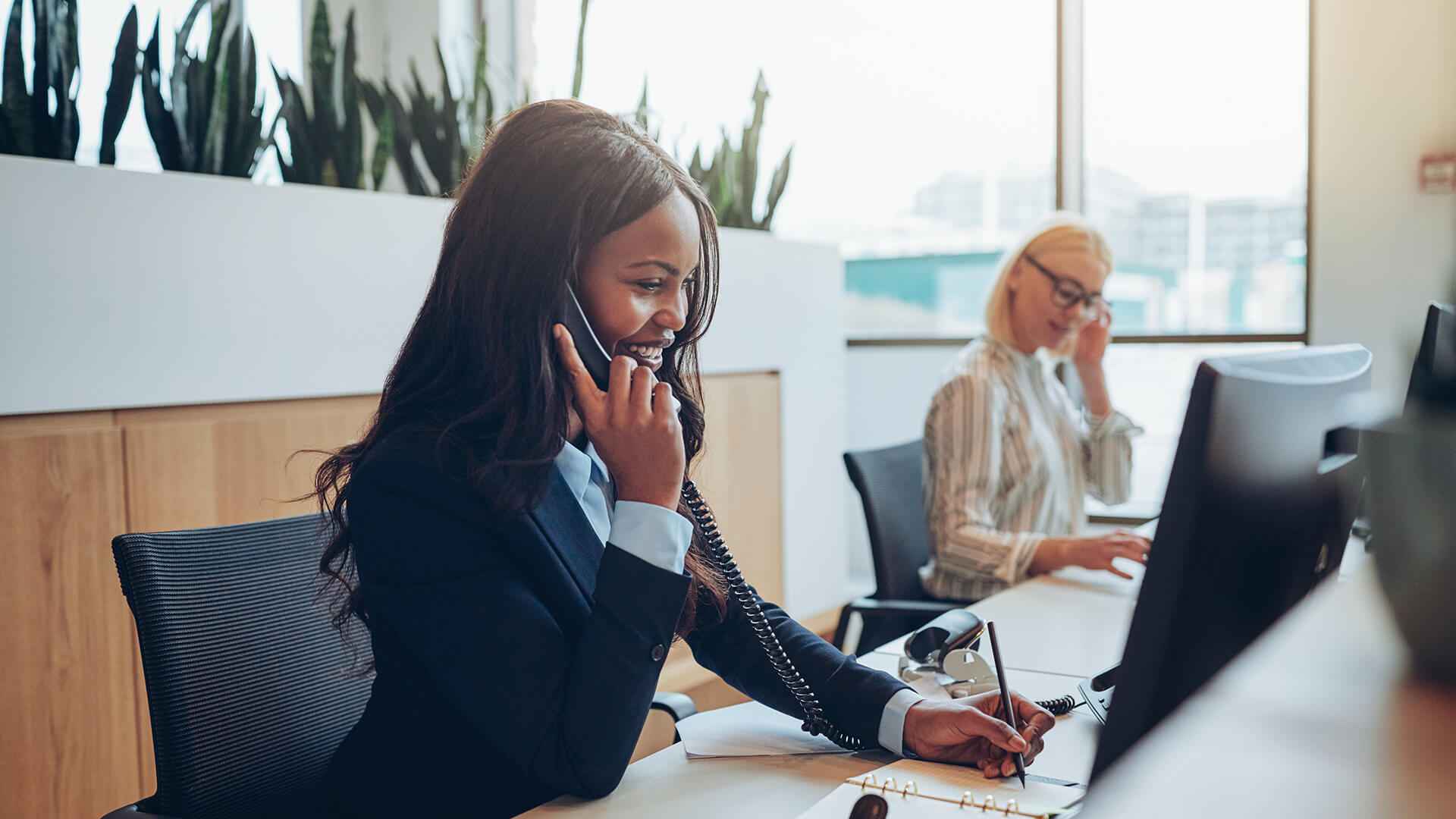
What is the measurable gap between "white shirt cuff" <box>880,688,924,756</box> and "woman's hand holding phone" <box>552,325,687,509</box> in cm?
32

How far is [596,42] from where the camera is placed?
4.90 metres

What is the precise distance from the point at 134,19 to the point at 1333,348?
7.15 feet

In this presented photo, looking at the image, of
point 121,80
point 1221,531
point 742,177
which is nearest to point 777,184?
point 742,177

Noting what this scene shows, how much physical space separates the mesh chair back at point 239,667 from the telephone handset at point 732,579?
458 mm

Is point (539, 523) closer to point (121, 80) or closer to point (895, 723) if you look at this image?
point (895, 723)

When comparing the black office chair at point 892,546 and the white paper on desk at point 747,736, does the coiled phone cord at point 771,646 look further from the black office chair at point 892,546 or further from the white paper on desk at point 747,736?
the black office chair at point 892,546

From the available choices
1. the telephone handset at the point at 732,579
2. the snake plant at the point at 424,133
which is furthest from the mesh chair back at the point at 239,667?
the snake plant at the point at 424,133

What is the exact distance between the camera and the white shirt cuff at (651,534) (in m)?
1.08

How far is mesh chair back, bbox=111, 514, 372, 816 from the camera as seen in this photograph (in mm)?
1194

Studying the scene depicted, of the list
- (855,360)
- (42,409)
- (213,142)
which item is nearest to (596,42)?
(855,360)

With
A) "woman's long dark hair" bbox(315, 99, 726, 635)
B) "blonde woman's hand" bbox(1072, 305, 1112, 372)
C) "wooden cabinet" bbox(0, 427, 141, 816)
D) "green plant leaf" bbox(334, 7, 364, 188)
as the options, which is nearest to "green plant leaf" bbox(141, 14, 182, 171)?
"green plant leaf" bbox(334, 7, 364, 188)

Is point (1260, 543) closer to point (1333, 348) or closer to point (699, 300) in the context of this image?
point (1333, 348)

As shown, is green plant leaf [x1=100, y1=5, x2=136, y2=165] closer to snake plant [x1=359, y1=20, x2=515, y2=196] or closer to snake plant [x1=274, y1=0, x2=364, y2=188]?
snake plant [x1=274, y1=0, x2=364, y2=188]

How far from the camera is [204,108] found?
7.40 ft
